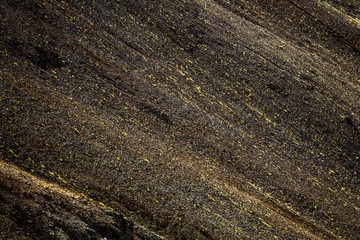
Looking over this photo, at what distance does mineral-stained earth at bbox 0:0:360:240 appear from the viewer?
37.3 feet

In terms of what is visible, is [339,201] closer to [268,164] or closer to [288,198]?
[288,198]

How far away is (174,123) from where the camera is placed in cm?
1557

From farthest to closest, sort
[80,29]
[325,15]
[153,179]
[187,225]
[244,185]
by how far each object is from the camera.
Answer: [325,15] → [80,29] → [244,185] → [153,179] → [187,225]

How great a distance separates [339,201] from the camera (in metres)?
15.8

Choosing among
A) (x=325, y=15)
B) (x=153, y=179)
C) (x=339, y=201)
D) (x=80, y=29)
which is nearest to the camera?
(x=153, y=179)

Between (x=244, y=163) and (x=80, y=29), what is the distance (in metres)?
12.7

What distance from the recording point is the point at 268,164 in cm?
1587

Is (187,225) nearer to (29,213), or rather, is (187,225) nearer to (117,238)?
(117,238)

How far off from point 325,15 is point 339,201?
16.6 meters

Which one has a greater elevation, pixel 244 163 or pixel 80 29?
pixel 80 29

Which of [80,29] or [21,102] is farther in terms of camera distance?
[80,29]

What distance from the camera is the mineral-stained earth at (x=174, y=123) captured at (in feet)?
37.3

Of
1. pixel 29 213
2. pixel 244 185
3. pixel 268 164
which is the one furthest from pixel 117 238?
pixel 268 164

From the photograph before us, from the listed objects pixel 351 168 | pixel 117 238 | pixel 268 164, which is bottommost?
pixel 117 238
